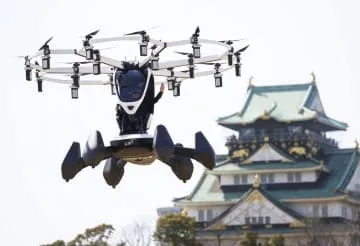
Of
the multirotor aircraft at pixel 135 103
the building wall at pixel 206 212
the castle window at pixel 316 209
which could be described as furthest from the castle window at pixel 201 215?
the multirotor aircraft at pixel 135 103

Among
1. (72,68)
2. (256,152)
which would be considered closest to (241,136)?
(256,152)

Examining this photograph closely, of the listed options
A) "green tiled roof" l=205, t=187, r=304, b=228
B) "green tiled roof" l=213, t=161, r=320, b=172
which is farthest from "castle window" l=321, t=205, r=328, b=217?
"green tiled roof" l=213, t=161, r=320, b=172

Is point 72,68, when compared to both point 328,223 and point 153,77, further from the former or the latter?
point 328,223

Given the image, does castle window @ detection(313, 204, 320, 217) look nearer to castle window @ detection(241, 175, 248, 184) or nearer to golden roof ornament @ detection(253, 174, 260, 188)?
golden roof ornament @ detection(253, 174, 260, 188)

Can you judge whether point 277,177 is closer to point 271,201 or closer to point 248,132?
point 271,201

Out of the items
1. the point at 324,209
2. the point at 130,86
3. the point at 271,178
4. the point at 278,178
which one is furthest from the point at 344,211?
the point at 130,86
